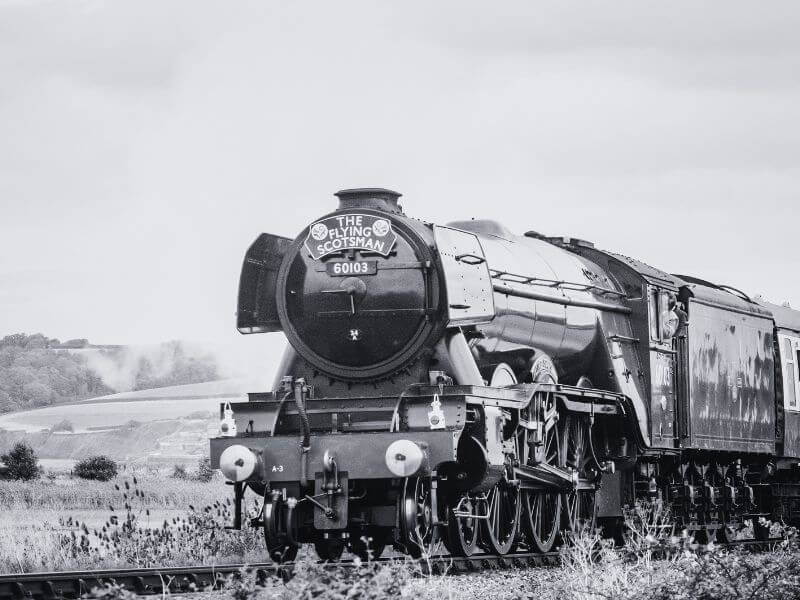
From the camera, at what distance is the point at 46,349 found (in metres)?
90.7

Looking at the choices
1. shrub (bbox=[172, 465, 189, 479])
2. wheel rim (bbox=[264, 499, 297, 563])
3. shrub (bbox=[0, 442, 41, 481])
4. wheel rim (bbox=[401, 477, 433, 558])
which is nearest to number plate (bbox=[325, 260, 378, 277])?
wheel rim (bbox=[401, 477, 433, 558])

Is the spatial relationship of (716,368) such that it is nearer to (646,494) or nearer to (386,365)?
(646,494)

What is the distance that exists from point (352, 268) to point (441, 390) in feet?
5.57

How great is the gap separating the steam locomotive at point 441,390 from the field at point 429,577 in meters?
0.83

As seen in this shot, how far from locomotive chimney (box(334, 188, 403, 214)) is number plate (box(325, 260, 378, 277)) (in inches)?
25.1

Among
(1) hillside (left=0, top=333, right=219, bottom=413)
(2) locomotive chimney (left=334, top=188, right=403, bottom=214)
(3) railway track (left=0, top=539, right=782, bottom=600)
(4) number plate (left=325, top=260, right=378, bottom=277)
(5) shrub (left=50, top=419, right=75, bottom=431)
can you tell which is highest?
(1) hillside (left=0, top=333, right=219, bottom=413)

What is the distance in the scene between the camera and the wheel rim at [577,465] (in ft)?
52.1

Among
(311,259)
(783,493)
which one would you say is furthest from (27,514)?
(783,493)

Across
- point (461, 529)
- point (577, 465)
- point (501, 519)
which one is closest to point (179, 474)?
point (577, 465)

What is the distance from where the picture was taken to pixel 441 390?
13219mm

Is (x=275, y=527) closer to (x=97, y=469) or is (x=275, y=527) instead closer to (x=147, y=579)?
(x=147, y=579)

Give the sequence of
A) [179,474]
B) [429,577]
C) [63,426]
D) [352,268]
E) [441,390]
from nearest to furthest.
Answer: [429,577]
[441,390]
[352,268]
[179,474]
[63,426]

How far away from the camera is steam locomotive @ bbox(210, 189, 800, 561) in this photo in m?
13.2

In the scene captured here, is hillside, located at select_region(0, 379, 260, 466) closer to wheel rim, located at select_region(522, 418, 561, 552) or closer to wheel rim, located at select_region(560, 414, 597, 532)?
wheel rim, located at select_region(560, 414, 597, 532)
